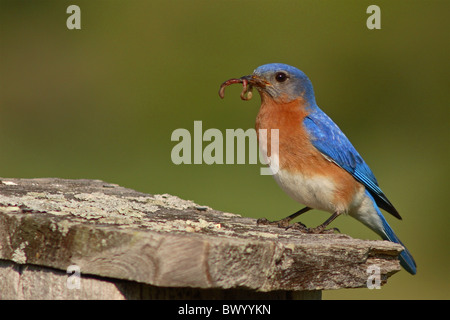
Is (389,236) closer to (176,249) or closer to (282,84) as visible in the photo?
(282,84)

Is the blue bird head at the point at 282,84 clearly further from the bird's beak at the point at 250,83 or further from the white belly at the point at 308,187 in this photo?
the white belly at the point at 308,187

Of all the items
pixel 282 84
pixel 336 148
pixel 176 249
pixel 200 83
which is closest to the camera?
pixel 176 249

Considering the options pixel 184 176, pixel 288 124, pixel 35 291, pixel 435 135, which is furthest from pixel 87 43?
pixel 35 291

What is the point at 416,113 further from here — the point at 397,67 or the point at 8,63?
the point at 8,63

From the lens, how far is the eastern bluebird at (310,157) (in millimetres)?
6105

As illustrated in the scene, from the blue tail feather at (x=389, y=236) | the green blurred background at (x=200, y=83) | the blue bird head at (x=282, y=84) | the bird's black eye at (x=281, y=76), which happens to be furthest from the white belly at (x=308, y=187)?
the green blurred background at (x=200, y=83)

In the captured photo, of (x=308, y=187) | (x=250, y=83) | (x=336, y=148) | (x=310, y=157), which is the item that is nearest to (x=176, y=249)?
(x=308, y=187)

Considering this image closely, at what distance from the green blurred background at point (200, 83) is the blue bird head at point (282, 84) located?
5.38 metres

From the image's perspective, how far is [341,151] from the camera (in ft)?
20.7

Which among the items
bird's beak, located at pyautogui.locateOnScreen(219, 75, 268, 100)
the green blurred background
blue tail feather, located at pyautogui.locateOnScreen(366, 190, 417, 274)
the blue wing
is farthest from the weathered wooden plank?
the green blurred background

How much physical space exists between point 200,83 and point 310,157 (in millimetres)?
7197

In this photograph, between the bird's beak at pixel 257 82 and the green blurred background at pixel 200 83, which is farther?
the green blurred background at pixel 200 83

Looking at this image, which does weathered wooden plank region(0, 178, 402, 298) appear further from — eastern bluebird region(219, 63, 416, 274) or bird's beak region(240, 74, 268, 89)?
bird's beak region(240, 74, 268, 89)

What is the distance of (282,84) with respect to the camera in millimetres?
6609
